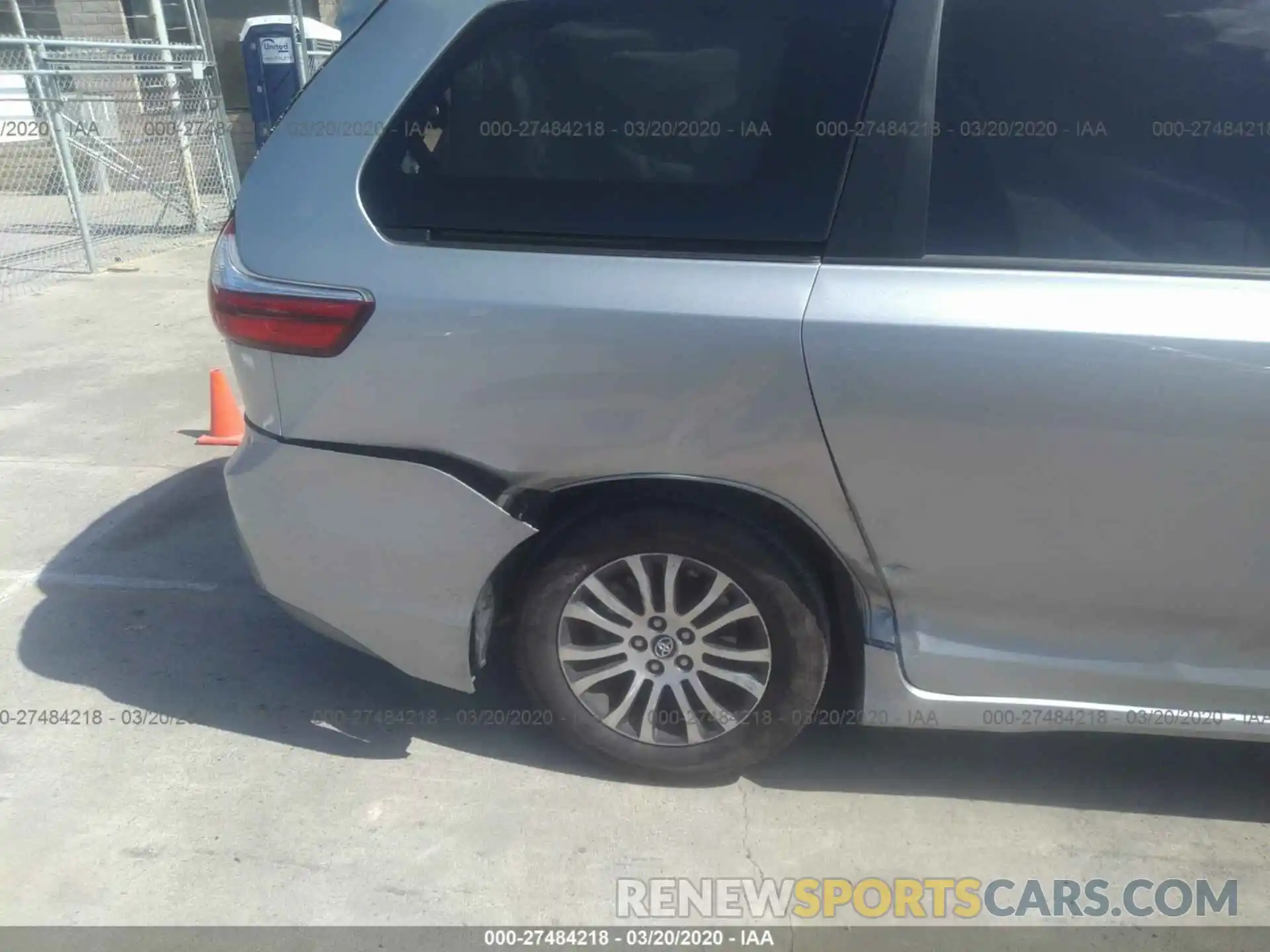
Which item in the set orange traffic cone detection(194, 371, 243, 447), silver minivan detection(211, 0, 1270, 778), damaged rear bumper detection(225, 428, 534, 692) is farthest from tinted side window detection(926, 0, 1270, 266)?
orange traffic cone detection(194, 371, 243, 447)

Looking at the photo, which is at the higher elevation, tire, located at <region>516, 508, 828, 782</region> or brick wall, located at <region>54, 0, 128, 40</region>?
tire, located at <region>516, 508, 828, 782</region>

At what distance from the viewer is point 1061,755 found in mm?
3154

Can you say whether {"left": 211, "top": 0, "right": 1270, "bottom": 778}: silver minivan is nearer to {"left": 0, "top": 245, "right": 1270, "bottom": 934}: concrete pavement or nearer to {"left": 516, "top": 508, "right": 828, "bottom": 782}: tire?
{"left": 516, "top": 508, "right": 828, "bottom": 782}: tire

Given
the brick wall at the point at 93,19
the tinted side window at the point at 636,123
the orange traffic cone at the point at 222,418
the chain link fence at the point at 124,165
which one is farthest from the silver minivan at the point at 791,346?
the brick wall at the point at 93,19

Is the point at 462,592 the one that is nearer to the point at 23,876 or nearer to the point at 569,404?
the point at 569,404

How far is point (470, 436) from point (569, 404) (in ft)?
0.86

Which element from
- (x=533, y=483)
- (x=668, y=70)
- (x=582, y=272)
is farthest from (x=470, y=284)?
(x=668, y=70)

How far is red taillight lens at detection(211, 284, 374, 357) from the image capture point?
2660 mm

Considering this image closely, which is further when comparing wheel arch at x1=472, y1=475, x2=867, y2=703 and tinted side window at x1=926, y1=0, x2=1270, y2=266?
wheel arch at x1=472, y1=475, x2=867, y2=703

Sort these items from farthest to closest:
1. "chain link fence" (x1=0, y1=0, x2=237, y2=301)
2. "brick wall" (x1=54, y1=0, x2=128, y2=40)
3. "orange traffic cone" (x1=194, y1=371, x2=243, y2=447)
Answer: "brick wall" (x1=54, y1=0, x2=128, y2=40), "chain link fence" (x1=0, y1=0, x2=237, y2=301), "orange traffic cone" (x1=194, y1=371, x2=243, y2=447)

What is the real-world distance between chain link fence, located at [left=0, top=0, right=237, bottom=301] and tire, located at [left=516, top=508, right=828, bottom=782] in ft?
26.3

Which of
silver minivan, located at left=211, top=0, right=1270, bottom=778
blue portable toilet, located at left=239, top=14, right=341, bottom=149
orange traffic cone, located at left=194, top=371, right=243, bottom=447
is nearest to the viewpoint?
silver minivan, located at left=211, top=0, right=1270, bottom=778

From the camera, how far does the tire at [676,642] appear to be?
2.75 meters

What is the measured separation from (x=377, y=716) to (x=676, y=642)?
1043 mm
